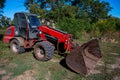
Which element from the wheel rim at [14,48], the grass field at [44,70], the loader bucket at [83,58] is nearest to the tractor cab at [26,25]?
the wheel rim at [14,48]

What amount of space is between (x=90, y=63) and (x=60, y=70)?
1.22 m

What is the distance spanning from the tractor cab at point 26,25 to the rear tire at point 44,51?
99 cm

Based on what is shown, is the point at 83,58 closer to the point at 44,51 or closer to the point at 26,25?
the point at 44,51

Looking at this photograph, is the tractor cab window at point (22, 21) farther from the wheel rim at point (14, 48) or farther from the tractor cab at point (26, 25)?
the wheel rim at point (14, 48)

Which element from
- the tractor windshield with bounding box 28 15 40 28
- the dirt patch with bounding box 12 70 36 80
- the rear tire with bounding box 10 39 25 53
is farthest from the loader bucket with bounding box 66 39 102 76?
the rear tire with bounding box 10 39 25 53

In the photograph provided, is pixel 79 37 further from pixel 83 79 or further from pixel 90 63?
pixel 83 79

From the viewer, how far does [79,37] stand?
55.1 feet

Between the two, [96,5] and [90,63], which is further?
[96,5]

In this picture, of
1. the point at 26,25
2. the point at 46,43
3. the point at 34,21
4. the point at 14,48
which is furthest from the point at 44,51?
the point at 14,48

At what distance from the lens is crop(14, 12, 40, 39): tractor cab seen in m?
7.93

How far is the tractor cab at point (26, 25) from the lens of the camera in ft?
26.0

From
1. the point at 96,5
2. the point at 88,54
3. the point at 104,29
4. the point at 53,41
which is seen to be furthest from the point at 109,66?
the point at 96,5

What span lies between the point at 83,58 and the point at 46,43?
2.02m

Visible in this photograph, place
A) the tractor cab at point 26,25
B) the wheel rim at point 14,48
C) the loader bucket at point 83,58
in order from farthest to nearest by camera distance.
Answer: the wheel rim at point 14,48, the tractor cab at point 26,25, the loader bucket at point 83,58
